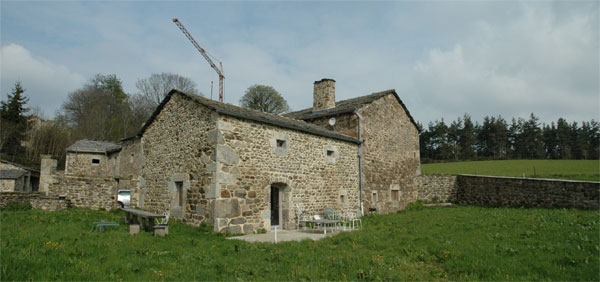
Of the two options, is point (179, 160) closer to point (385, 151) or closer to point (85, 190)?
point (85, 190)

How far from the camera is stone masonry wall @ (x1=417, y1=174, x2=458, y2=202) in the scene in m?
Answer: 20.1

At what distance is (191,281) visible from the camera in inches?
199

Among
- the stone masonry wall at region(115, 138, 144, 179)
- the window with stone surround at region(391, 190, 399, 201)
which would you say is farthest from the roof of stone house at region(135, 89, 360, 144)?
the window with stone surround at region(391, 190, 399, 201)

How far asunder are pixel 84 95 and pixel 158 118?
2831 centimetres

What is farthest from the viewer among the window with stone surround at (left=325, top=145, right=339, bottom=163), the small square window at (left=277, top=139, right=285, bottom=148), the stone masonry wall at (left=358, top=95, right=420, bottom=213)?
the stone masonry wall at (left=358, top=95, right=420, bottom=213)

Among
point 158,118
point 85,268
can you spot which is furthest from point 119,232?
point 158,118

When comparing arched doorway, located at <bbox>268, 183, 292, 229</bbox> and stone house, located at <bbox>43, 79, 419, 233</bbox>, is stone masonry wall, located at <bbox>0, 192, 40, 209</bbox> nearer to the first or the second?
stone house, located at <bbox>43, 79, 419, 233</bbox>

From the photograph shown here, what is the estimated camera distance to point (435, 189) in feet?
66.2

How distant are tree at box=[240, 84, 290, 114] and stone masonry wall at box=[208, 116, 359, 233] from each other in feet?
80.8

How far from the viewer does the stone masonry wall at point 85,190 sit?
13484 millimetres

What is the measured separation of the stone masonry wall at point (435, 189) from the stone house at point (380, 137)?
59 cm

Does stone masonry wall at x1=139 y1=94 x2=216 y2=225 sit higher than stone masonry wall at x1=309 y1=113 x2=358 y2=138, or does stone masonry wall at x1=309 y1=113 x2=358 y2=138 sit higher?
stone masonry wall at x1=309 y1=113 x2=358 y2=138

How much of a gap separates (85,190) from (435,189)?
1816 centimetres

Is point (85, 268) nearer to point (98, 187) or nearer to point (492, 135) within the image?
point (98, 187)
